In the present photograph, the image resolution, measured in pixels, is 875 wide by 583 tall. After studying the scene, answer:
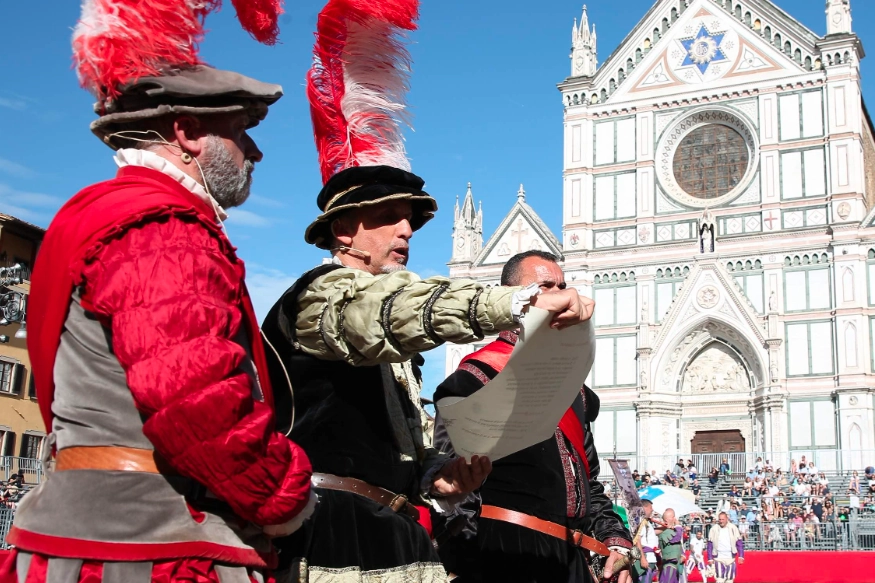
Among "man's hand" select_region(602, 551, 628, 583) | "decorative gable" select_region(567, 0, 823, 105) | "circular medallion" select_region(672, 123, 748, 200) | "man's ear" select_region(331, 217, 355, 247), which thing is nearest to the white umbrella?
"man's hand" select_region(602, 551, 628, 583)

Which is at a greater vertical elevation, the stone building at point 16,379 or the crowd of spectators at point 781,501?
the stone building at point 16,379

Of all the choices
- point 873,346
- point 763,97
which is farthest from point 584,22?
point 873,346

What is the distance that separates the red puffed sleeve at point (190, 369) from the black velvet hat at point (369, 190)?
3.80 ft

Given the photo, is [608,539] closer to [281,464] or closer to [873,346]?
[281,464]

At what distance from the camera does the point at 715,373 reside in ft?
90.1

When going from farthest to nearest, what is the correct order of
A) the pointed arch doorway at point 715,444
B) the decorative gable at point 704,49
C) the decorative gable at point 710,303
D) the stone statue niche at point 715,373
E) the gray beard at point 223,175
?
1. the decorative gable at point 704,49
2. the stone statue niche at point 715,373
3. the decorative gable at point 710,303
4. the pointed arch doorway at point 715,444
5. the gray beard at point 223,175

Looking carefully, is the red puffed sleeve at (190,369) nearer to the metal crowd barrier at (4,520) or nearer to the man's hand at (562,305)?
the man's hand at (562,305)

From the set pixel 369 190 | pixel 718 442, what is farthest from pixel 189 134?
pixel 718 442

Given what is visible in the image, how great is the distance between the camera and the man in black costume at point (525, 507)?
13.7ft

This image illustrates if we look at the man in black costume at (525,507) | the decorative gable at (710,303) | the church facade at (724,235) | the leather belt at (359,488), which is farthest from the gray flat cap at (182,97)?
the decorative gable at (710,303)

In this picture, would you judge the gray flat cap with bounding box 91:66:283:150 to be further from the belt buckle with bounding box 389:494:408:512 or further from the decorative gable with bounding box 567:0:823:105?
the decorative gable with bounding box 567:0:823:105

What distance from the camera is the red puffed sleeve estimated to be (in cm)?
181

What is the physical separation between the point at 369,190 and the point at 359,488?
0.94 metres

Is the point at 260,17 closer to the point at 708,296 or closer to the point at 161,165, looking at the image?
the point at 161,165
